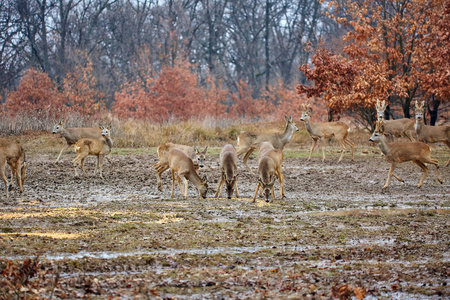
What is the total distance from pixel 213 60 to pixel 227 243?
183ft

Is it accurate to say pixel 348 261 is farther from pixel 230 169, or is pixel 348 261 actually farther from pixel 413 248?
pixel 230 169

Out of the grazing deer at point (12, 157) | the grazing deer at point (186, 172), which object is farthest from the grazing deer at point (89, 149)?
the grazing deer at point (186, 172)

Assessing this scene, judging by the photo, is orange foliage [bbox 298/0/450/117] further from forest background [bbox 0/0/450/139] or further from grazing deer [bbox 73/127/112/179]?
grazing deer [bbox 73/127/112/179]

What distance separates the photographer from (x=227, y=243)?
845 centimetres

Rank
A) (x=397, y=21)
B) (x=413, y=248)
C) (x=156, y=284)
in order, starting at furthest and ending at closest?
(x=397, y=21) < (x=413, y=248) < (x=156, y=284)

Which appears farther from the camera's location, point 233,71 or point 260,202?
point 233,71

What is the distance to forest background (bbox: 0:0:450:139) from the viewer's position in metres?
26.8

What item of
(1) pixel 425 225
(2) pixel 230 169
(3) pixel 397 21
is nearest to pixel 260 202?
(2) pixel 230 169

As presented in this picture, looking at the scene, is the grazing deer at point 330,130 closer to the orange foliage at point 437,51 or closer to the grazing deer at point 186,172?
the orange foliage at point 437,51

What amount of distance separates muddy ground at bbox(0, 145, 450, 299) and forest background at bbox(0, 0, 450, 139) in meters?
12.5

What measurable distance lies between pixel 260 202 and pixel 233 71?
55236 millimetres

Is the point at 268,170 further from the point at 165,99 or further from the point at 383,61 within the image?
the point at 165,99

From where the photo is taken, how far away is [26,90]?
4184cm

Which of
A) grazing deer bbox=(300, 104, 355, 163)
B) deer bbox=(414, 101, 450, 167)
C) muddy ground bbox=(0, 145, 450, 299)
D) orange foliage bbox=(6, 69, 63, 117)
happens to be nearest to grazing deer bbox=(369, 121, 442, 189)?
muddy ground bbox=(0, 145, 450, 299)
